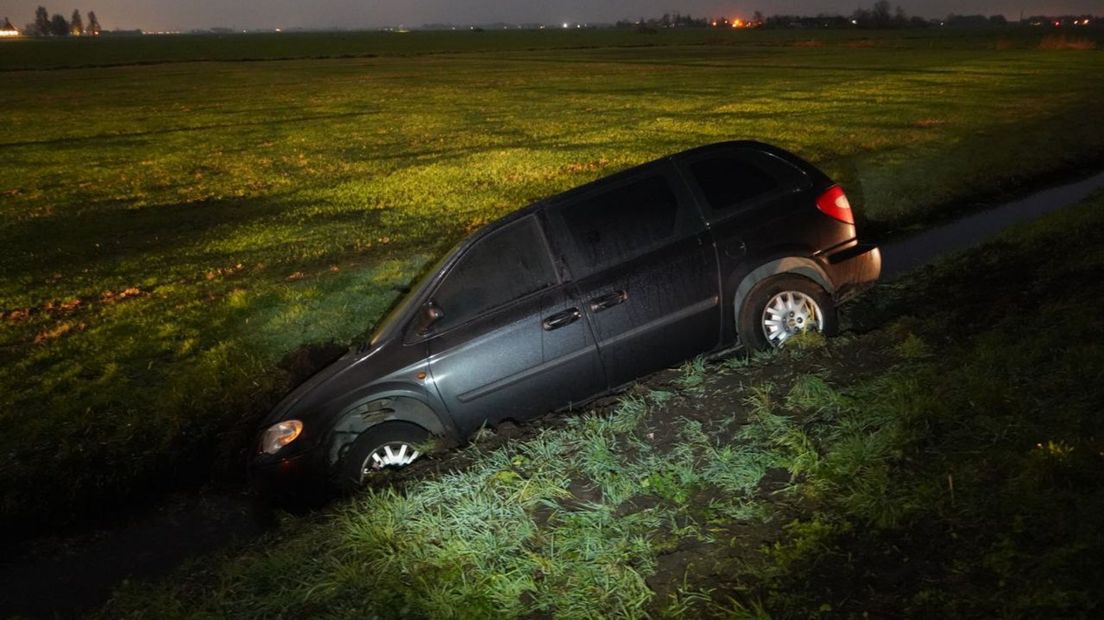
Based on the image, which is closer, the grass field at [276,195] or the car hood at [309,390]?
the car hood at [309,390]

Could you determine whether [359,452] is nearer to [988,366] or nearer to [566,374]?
[566,374]

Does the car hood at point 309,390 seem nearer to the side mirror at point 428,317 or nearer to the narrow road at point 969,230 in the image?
the side mirror at point 428,317

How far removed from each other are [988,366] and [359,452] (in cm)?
388

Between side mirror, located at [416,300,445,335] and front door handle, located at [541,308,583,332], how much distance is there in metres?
0.72

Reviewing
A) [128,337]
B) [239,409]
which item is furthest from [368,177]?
[239,409]

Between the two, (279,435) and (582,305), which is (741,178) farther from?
(279,435)

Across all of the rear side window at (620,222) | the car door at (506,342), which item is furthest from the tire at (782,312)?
the car door at (506,342)

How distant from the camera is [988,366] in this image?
4.38 m

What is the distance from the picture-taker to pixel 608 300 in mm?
5336

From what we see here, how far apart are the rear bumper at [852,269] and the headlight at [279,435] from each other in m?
4.01

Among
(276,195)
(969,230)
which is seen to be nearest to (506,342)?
(969,230)

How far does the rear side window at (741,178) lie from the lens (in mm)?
5855

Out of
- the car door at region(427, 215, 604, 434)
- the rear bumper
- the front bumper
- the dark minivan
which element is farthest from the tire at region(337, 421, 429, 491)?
the rear bumper

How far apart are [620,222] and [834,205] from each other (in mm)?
1760
